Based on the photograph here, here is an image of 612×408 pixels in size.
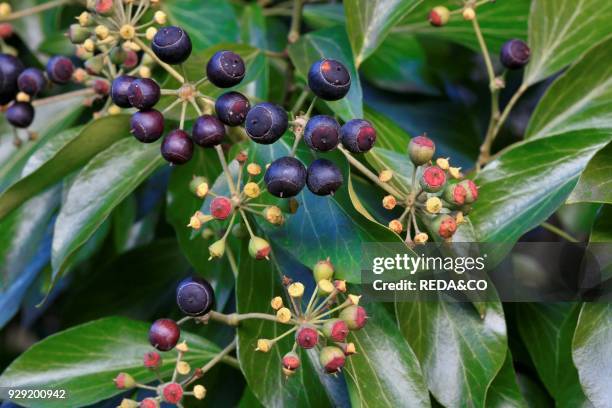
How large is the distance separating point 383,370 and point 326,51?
49cm

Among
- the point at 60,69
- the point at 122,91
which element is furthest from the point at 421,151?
the point at 60,69

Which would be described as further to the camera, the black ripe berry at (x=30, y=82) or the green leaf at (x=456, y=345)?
the black ripe berry at (x=30, y=82)

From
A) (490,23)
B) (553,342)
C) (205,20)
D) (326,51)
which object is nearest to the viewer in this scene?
(553,342)

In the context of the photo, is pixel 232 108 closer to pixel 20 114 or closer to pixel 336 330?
pixel 336 330

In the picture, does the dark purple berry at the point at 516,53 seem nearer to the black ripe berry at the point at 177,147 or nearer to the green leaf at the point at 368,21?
the green leaf at the point at 368,21

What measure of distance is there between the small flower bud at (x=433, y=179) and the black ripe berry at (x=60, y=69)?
615 millimetres

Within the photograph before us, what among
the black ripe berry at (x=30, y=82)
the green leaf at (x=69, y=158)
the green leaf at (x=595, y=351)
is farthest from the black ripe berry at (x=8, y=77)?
the green leaf at (x=595, y=351)

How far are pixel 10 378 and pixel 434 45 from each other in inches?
45.0

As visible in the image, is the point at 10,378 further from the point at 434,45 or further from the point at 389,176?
the point at 434,45

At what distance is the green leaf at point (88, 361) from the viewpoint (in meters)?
1.04

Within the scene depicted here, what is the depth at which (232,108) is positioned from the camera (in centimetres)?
89

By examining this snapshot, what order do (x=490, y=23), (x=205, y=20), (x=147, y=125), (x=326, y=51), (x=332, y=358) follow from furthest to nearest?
1. (x=205, y=20)
2. (x=490, y=23)
3. (x=326, y=51)
4. (x=147, y=125)
5. (x=332, y=358)

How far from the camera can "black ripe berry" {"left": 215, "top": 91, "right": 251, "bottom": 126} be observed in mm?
895

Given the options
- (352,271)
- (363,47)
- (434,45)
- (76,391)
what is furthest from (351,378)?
(434,45)
